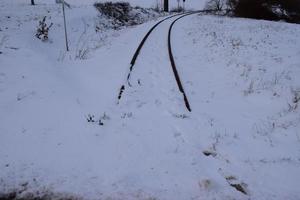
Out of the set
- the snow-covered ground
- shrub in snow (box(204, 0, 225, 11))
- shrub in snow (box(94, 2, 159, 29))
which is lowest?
the snow-covered ground

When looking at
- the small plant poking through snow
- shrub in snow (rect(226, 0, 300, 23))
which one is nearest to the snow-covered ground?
the small plant poking through snow

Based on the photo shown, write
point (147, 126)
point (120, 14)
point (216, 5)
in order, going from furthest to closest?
1. point (216, 5)
2. point (120, 14)
3. point (147, 126)

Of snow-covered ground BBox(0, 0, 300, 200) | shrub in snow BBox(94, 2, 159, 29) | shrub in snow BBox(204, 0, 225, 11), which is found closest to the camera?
snow-covered ground BBox(0, 0, 300, 200)

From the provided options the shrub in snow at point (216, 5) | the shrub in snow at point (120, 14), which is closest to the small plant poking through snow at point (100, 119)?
the shrub in snow at point (120, 14)

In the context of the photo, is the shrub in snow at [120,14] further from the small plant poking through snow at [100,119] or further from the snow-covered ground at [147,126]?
the small plant poking through snow at [100,119]

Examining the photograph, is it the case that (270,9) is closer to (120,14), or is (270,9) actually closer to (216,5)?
(120,14)

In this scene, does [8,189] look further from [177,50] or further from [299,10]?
[299,10]

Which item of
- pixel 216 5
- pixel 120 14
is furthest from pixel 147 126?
pixel 216 5

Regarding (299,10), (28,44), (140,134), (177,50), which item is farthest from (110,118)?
(299,10)

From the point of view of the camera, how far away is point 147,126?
559cm

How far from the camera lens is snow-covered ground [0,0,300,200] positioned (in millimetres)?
4098

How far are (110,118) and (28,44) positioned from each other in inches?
230

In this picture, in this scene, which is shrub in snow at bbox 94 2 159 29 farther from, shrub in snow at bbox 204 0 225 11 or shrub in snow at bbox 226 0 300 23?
shrub in snow at bbox 204 0 225 11

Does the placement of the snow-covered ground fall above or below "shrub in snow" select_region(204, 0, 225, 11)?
below
